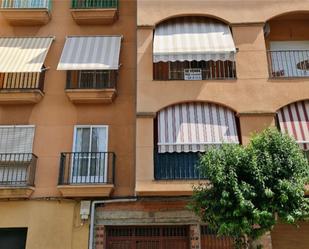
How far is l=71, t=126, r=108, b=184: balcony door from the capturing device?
11.7 metres

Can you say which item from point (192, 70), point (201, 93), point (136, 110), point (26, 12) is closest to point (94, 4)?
point (26, 12)

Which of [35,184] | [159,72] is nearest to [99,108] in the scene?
[159,72]

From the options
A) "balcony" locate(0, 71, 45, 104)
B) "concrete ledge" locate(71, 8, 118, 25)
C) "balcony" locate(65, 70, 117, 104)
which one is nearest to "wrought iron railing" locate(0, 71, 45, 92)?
"balcony" locate(0, 71, 45, 104)

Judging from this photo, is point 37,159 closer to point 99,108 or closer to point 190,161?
point 99,108

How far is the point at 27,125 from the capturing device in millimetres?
12438

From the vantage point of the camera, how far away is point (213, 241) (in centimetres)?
1112

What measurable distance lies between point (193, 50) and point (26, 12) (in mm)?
6538

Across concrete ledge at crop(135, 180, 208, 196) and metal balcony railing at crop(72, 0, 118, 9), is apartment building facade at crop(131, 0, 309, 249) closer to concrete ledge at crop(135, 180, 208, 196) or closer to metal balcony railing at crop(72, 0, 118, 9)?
concrete ledge at crop(135, 180, 208, 196)

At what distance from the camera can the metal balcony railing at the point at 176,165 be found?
11.1 meters

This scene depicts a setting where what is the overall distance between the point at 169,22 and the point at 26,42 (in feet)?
17.4

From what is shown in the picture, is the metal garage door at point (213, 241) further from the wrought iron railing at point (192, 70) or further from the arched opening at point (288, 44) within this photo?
the arched opening at point (288, 44)

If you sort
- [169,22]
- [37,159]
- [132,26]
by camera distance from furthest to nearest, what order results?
[132,26] → [169,22] → [37,159]

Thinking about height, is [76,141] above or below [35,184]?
above

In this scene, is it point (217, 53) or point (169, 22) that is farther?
point (169, 22)
